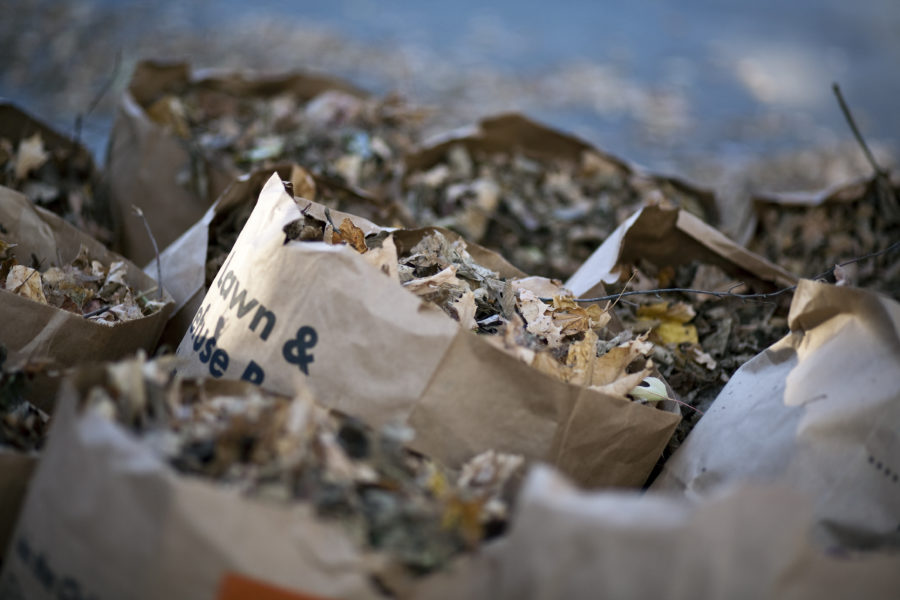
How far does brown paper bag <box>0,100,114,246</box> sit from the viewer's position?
Result: 2.10 m

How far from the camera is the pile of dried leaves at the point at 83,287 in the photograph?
1467 mm

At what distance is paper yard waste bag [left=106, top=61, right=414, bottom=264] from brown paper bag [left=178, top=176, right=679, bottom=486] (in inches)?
40.3

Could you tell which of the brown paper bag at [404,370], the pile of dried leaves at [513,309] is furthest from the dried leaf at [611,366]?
the brown paper bag at [404,370]

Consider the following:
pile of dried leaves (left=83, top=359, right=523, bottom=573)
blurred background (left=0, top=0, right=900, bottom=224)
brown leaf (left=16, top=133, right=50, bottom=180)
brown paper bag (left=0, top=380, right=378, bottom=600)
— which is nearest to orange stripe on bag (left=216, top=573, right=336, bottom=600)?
brown paper bag (left=0, top=380, right=378, bottom=600)

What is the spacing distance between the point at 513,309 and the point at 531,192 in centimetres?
130

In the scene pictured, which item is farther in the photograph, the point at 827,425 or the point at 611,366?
the point at 611,366

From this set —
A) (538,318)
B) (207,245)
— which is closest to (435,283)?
(538,318)

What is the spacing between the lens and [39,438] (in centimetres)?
118

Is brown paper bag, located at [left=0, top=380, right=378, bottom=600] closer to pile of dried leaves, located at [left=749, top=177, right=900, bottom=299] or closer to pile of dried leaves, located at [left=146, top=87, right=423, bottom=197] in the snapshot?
pile of dried leaves, located at [left=146, top=87, right=423, bottom=197]

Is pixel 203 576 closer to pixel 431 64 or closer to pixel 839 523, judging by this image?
pixel 839 523

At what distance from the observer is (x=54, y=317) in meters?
1.37

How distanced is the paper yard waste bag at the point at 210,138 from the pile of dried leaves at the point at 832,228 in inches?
57.0

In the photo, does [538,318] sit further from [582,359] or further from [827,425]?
[827,425]

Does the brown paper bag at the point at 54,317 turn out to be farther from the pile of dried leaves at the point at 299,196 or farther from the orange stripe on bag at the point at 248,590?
the orange stripe on bag at the point at 248,590
